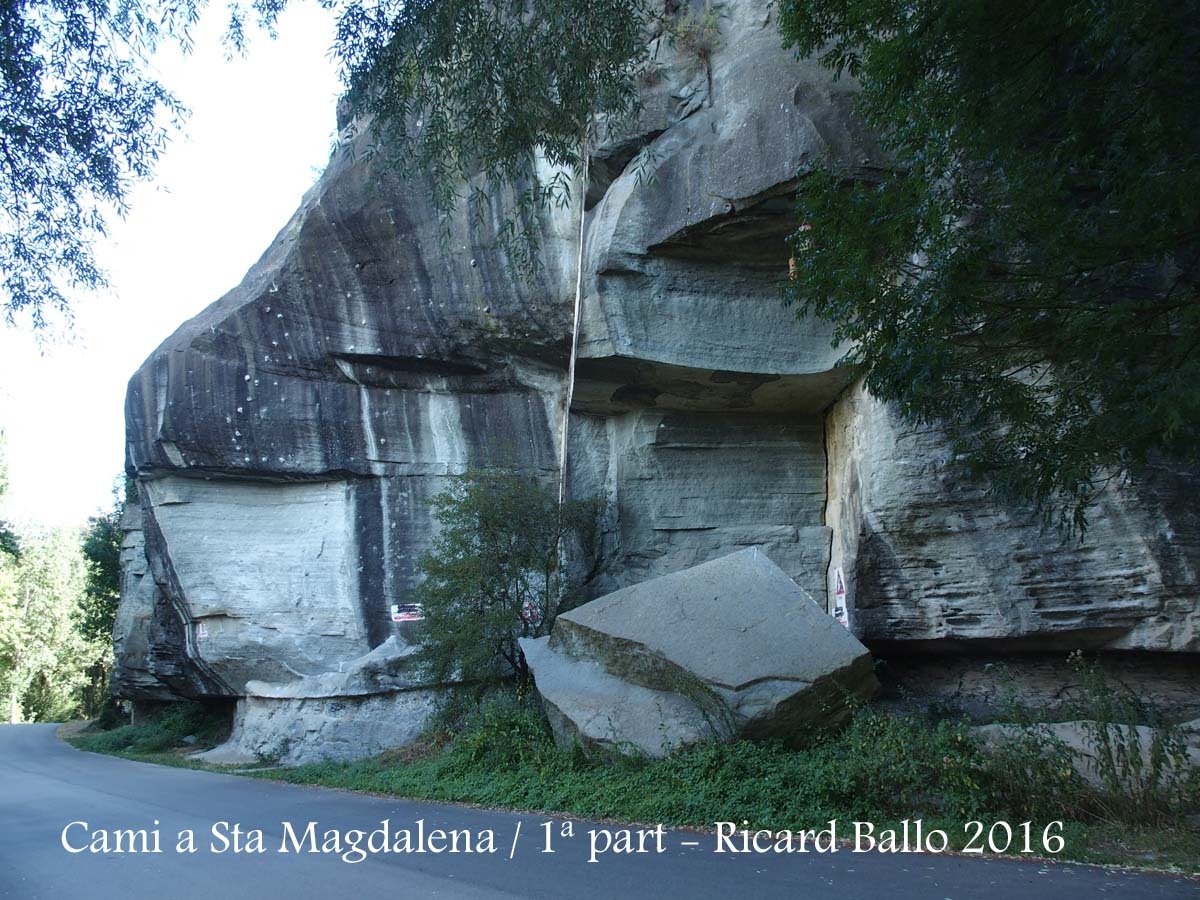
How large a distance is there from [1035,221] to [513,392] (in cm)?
937

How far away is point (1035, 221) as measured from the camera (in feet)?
19.7

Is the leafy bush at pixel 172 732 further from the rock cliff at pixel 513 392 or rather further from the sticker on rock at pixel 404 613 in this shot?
the sticker on rock at pixel 404 613

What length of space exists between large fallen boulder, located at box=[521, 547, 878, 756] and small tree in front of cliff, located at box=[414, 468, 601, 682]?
5.85ft

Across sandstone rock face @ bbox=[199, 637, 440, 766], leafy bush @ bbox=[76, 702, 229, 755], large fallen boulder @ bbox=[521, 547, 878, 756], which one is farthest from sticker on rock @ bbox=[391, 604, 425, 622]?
leafy bush @ bbox=[76, 702, 229, 755]

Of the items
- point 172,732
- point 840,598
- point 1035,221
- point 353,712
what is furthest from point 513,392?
point 172,732

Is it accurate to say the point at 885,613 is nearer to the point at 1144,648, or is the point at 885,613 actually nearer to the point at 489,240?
the point at 1144,648

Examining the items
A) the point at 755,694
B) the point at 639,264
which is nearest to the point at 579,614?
the point at 755,694

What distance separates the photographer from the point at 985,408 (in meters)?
6.44

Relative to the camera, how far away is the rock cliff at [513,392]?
1172 cm

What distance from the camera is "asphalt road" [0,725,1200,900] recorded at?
4688 mm

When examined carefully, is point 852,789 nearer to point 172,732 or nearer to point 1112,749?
point 1112,749

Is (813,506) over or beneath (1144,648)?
over

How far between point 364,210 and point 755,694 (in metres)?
10.2

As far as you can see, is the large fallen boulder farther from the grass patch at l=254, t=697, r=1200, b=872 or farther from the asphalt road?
the asphalt road
